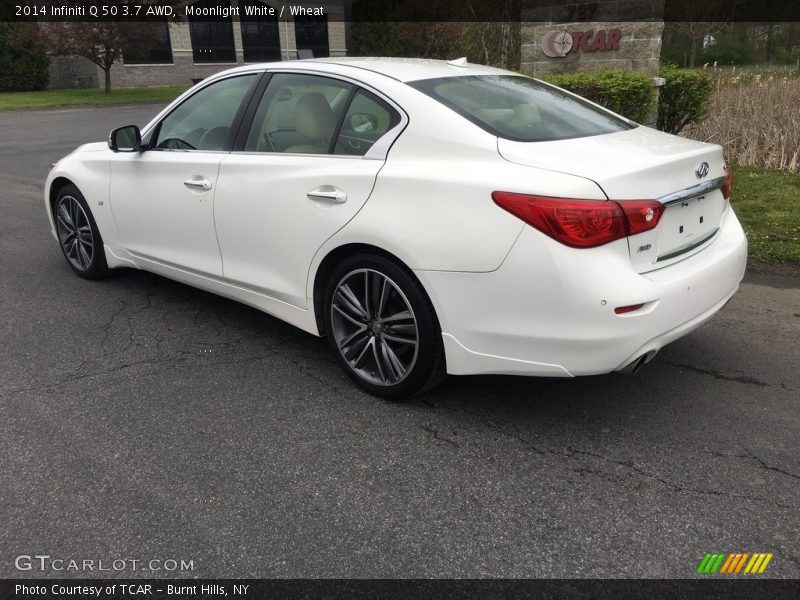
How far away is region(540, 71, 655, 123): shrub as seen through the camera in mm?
8430

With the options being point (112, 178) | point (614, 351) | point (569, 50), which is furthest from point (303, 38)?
point (614, 351)

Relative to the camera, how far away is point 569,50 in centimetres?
1009

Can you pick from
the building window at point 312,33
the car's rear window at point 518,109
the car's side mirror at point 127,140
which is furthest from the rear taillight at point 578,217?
the building window at point 312,33

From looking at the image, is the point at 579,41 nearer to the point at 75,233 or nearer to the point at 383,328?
the point at 75,233

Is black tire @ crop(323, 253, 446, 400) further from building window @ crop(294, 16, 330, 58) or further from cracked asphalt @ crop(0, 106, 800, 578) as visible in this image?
building window @ crop(294, 16, 330, 58)

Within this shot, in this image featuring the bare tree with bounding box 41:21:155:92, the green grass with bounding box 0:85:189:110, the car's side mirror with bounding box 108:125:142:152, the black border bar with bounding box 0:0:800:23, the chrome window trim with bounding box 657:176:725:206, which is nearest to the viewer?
the chrome window trim with bounding box 657:176:725:206

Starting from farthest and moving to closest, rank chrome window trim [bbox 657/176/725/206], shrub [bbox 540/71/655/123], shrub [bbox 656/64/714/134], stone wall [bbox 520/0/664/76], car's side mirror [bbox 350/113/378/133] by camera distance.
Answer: shrub [bbox 656/64/714/134] < stone wall [bbox 520/0/664/76] < shrub [bbox 540/71/655/123] < car's side mirror [bbox 350/113/378/133] < chrome window trim [bbox 657/176/725/206]

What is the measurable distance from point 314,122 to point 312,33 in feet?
135

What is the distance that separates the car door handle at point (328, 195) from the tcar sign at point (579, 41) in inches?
304

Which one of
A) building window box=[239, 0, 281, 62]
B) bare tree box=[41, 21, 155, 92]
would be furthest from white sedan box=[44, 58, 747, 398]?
building window box=[239, 0, 281, 62]

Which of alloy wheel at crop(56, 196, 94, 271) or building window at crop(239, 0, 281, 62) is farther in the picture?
building window at crop(239, 0, 281, 62)

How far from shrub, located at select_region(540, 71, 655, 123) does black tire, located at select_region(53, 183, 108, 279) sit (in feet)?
19.0

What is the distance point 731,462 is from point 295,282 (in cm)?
223

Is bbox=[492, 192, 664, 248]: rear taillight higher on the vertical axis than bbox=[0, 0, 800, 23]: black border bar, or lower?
lower
